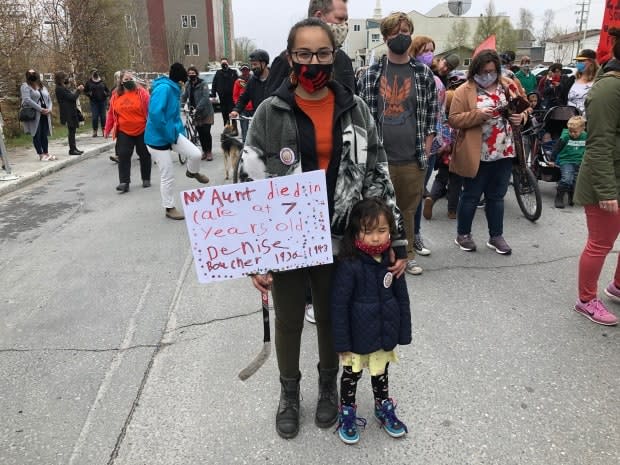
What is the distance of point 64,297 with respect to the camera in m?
4.10

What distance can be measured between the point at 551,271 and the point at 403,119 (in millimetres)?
1979

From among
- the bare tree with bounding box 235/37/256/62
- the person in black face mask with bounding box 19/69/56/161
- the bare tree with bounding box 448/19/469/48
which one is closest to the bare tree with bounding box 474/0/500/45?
the bare tree with bounding box 448/19/469/48

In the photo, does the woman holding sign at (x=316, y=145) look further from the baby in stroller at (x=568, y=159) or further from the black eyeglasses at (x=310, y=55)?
the baby in stroller at (x=568, y=159)

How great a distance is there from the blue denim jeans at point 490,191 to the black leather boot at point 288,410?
299 cm

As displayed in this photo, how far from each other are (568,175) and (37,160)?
34.2 feet

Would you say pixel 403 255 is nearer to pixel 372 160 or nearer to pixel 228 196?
pixel 372 160

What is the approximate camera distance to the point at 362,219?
7.00ft

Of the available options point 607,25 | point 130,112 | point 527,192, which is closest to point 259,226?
point 607,25

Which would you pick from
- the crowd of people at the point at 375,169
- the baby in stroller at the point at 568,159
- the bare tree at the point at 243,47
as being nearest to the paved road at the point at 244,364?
the crowd of people at the point at 375,169

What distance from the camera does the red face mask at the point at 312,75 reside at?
2.03 meters

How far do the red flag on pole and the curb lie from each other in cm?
847

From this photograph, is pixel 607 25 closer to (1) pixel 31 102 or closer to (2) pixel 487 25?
(1) pixel 31 102

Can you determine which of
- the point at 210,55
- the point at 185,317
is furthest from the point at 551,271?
the point at 210,55

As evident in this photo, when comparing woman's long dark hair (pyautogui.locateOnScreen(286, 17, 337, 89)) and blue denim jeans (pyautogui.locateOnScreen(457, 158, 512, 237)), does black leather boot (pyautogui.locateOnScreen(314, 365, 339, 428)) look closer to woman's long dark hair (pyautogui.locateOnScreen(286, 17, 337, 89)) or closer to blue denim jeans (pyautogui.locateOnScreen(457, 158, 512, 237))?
woman's long dark hair (pyautogui.locateOnScreen(286, 17, 337, 89))
